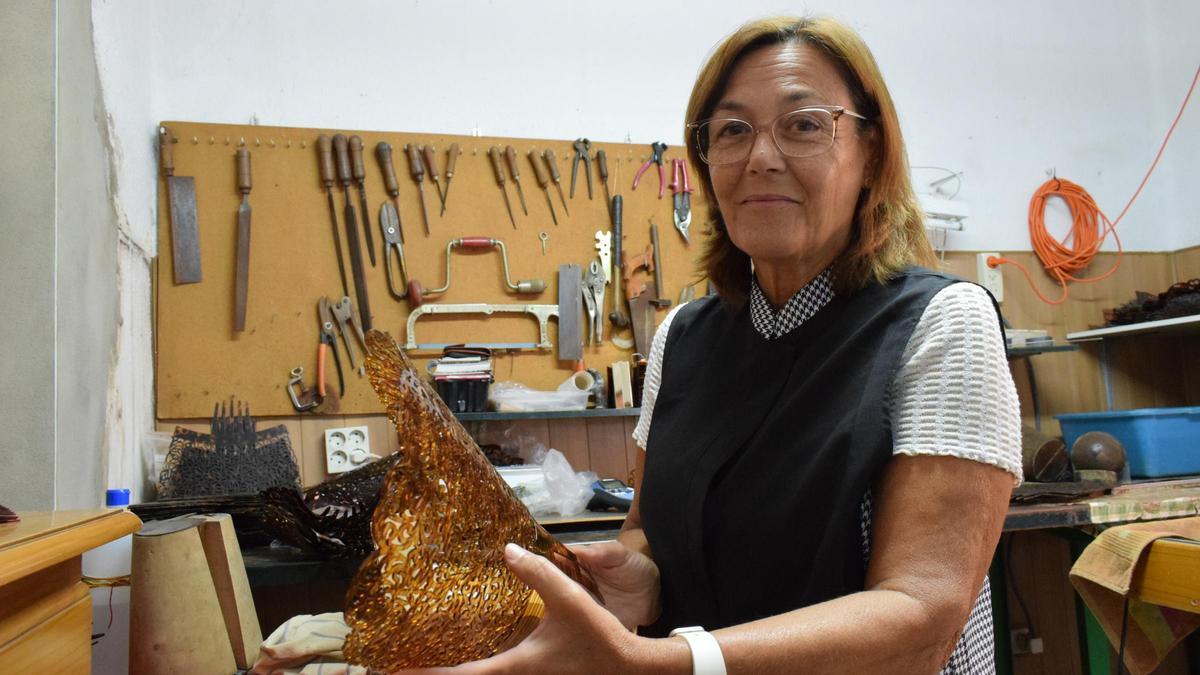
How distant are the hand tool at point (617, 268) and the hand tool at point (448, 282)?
0.25 m

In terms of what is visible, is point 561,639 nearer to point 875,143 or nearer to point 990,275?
point 875,143

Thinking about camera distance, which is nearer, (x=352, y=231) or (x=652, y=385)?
(x=652, y=385)

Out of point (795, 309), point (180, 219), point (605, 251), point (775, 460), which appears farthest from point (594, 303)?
point (775, 460)

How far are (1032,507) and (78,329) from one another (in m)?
2.19

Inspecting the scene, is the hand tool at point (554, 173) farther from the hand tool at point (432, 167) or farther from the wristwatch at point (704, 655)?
the wristwatch at point (704, 655)

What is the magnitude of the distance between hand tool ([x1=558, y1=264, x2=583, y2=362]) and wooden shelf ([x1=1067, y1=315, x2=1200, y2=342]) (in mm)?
1972

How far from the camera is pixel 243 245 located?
2541 mm

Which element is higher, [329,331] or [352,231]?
[352,231]

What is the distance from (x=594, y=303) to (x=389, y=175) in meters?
0.79

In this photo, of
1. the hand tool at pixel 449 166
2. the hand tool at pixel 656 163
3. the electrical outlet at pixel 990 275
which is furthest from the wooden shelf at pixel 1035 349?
the hand tool at pixel 449 166

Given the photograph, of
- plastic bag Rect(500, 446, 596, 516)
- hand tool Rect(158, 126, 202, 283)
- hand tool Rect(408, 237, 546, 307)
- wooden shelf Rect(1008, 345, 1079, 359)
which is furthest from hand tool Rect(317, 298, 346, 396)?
wooden shelf Rect(1008, 345, 1079, 359)

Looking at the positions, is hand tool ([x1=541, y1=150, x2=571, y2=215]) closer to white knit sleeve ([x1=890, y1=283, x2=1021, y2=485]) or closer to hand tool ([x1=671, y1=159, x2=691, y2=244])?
hand tool ([x1=671, y1=159, x2=691, y2=244])

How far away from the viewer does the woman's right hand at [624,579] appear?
961 millimetres

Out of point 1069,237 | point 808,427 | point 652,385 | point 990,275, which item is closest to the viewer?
point 808,427
